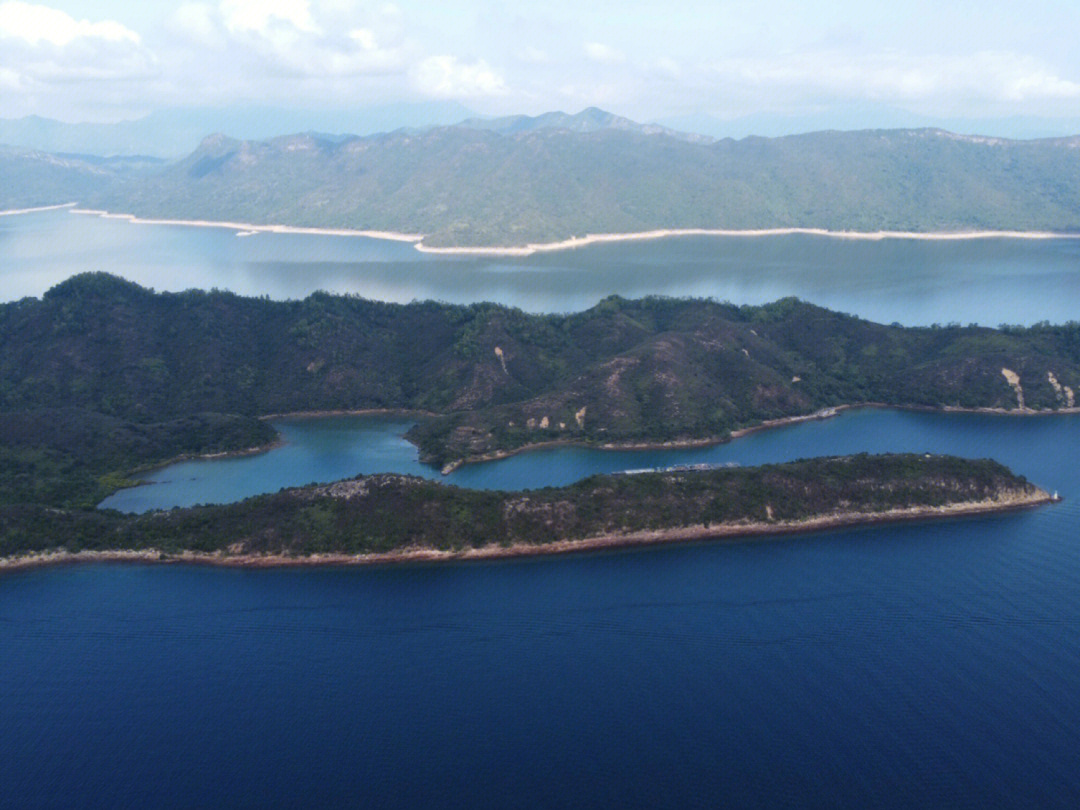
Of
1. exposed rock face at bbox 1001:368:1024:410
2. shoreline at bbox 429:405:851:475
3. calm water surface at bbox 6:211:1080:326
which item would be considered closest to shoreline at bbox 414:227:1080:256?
calm water surface at bbox 6:211:1080:326

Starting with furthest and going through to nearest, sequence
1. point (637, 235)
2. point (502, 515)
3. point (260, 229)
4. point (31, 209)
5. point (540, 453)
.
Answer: point (31, 209), point (260, 229), point (637, 235), point (540, 453), point (502, 515)

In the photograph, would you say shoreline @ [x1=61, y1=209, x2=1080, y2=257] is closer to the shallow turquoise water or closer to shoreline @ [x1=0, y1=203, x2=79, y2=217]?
shoreline @ [x1=0, y1=203, x2=79, y2=217]

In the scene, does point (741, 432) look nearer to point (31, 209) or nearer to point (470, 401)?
point (470, 401)

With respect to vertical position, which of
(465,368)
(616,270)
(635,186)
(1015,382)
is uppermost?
(635,186)

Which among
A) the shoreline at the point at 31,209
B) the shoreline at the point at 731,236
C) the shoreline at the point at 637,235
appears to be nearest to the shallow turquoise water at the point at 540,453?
the shoreline at the point at 731,236

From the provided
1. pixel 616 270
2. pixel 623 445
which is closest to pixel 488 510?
pixel 623 445

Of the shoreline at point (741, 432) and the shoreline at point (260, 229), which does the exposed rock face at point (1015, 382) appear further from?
the shoreline at point (260, 229)
